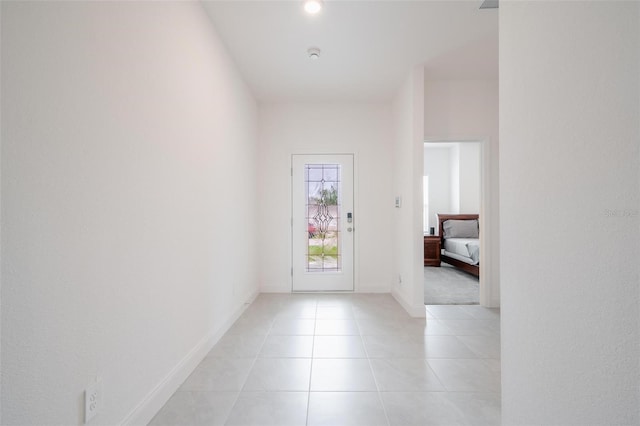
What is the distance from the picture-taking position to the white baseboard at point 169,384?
1.33 meters

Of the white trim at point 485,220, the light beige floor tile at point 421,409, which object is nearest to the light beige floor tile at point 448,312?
the white trim at point 485,220

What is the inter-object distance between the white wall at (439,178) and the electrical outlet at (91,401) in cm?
692

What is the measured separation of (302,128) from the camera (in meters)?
3.86

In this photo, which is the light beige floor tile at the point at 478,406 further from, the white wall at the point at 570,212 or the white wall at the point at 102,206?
the white wall at the point at 102,206

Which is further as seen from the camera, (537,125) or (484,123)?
(484,123)

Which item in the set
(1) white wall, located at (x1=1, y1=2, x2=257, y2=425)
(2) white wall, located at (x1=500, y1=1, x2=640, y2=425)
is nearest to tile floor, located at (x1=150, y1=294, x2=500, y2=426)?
(1) white wall, located at (x1=1, y1=2, x2=257, y2=425)

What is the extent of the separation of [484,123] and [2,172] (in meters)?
4.03

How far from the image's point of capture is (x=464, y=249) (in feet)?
16.6

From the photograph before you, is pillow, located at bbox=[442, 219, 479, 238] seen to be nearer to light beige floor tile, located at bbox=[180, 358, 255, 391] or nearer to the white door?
the white door

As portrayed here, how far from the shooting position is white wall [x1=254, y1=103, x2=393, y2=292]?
386 centimetres

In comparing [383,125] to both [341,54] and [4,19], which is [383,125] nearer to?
[341,54]

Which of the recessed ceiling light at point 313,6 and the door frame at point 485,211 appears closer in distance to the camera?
the recessed ceiling light at point 313,6

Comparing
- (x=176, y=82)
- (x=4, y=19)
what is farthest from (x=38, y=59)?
(x=176, y=82)

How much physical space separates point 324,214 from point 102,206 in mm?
2962
